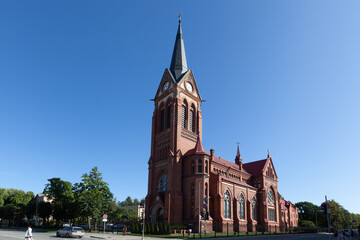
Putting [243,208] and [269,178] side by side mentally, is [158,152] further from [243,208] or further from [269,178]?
[269,178]

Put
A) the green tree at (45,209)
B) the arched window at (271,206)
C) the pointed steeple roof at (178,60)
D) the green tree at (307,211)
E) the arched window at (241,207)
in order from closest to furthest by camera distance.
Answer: the arched window at (241,207)
the pointed steeple roof at (178,60)
the arched window at (271,206)
the green tree at (45,209)
the green tree at (307,211)

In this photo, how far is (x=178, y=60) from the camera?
61.4m

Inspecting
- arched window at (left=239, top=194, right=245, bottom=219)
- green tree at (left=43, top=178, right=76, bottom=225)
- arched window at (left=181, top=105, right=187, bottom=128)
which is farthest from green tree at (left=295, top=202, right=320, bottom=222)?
green tree at (left=43, top=178, right=76, bottom=225)

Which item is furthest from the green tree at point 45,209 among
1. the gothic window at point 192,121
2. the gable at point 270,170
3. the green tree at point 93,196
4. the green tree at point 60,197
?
the gable at point 270,170

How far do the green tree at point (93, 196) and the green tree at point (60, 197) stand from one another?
834 centimetres

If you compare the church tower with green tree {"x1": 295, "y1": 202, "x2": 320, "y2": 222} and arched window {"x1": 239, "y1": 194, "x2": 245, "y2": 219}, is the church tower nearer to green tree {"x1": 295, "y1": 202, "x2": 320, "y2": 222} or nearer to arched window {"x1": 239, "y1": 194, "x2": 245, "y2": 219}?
arched window {"x1": 239, "y1": 194, "x2": 245, "y2": 219}

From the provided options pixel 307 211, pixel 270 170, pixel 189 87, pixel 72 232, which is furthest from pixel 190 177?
pixel 307 211

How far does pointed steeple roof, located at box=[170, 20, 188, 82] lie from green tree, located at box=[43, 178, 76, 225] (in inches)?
1344

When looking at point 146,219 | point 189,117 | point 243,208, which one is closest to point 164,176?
point 146,219

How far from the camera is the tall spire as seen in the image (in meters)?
59.9

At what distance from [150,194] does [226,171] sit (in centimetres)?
1608

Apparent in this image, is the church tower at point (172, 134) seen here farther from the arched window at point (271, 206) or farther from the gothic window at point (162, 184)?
the arched window at point (271, 206)

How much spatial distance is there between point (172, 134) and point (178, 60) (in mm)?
18617

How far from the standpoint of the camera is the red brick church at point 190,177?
152 feet
